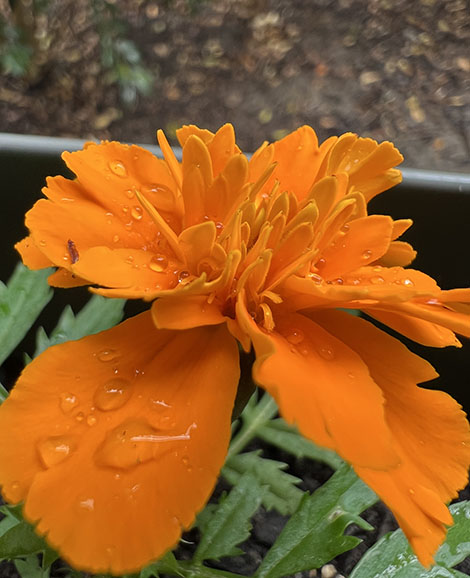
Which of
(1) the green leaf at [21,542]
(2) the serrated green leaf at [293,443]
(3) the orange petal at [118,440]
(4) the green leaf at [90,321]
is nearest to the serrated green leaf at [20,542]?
(1) the green leaf at [21,542]

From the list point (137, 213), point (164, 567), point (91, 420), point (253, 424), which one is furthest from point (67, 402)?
point (253, 424)

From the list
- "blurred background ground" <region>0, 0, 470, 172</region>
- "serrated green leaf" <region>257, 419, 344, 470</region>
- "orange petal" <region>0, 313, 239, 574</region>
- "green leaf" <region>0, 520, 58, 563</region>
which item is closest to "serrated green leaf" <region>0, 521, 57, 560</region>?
"green leaf" <region>0, 520, 58, 563</region>

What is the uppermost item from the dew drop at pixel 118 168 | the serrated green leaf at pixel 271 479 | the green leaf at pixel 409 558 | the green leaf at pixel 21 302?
the dew drop at pixel 118 168

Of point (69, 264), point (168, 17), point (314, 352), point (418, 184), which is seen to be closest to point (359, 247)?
point (314, 352)

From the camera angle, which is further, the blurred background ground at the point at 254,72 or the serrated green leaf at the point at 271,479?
the blurred background ground at the point at 254,72

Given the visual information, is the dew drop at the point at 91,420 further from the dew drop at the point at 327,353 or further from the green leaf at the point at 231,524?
the green leaf at the point at 231,524

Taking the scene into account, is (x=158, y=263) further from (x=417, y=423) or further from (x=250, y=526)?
(x=250, y=526)
